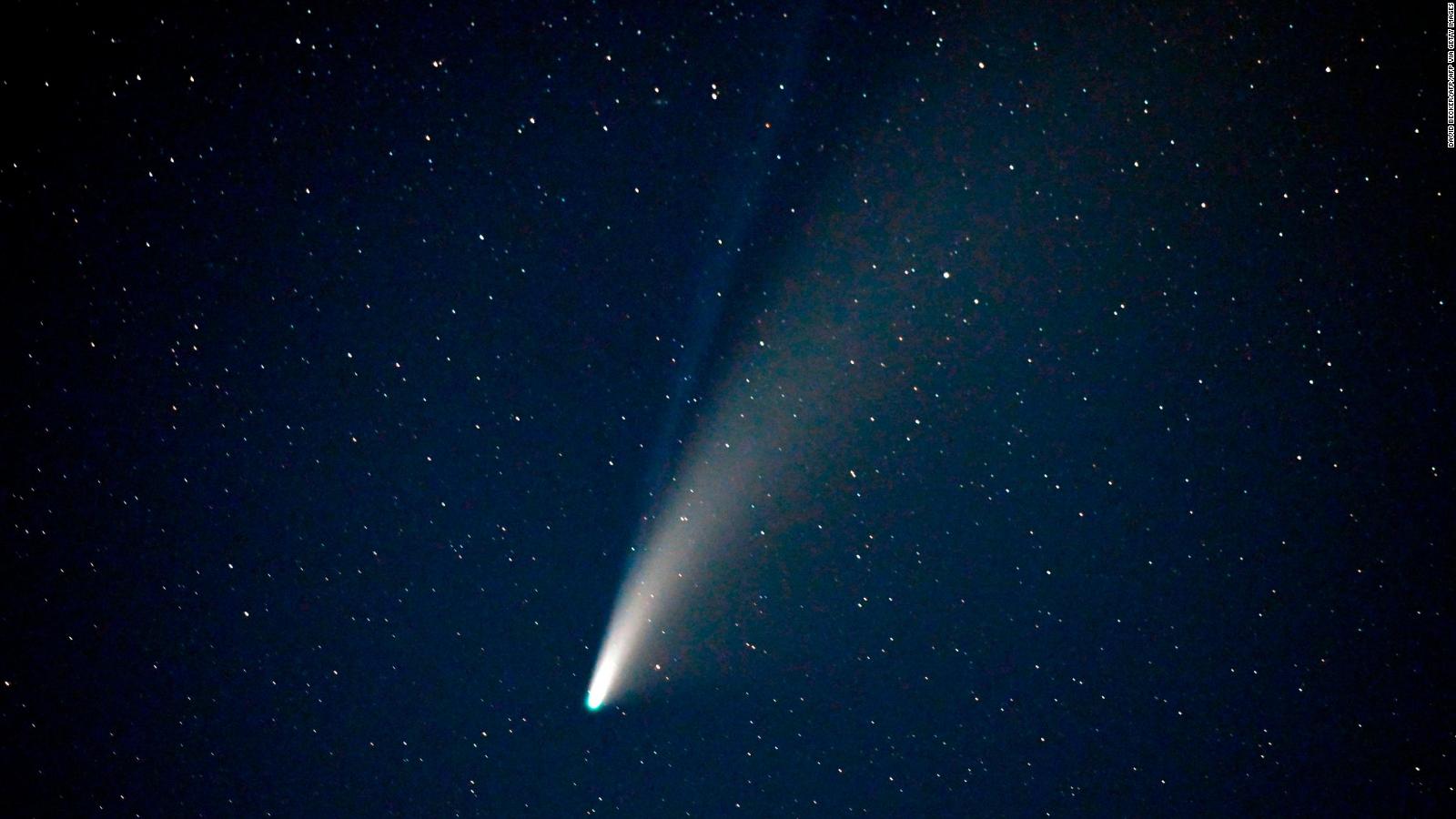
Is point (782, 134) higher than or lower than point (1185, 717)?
higher

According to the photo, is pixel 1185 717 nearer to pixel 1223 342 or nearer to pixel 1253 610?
pixel 1253 610

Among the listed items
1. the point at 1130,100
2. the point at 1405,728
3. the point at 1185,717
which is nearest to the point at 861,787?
the point at 1185,717

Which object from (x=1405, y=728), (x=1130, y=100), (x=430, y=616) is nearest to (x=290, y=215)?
(x=430, y=616)

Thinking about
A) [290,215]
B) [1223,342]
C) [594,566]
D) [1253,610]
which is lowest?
[1253,610]

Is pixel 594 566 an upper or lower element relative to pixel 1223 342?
upper

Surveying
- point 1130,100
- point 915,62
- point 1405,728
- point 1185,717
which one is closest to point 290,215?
point 915,62

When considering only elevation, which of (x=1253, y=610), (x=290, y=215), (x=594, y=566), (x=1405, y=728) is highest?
(x=290, y=215)

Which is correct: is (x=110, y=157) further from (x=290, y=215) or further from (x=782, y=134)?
(x=782, y=134)

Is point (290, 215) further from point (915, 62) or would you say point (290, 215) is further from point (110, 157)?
point (915, 62)
